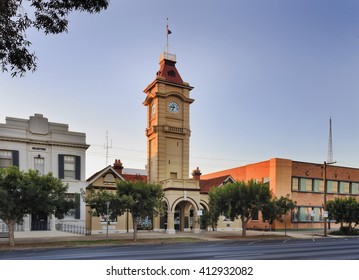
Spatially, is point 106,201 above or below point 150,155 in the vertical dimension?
below

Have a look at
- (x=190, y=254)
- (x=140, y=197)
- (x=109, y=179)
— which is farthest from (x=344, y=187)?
(x=190, y=254)

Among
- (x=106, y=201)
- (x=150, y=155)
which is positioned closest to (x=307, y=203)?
(x=150, y=155)

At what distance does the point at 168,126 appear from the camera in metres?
42.6

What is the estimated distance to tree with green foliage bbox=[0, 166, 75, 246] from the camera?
78.1ft

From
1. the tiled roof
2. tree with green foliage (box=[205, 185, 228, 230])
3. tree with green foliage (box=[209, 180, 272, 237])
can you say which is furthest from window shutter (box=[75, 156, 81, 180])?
the tiled roof

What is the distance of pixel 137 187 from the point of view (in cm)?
2847

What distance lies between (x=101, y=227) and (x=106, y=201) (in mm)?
10589

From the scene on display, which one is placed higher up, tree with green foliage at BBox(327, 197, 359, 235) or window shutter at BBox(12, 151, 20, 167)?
window shutter at BBox(12, 151, 20, 167)

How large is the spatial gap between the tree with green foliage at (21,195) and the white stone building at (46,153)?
10021 millimetres

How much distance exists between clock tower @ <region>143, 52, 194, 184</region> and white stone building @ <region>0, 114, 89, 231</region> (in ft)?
29.3

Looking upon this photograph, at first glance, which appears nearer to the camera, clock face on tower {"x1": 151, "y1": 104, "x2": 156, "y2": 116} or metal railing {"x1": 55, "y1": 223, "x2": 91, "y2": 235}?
metal railing {"x1": 55, "y1": 223, "x2": 91, "y2": 235}

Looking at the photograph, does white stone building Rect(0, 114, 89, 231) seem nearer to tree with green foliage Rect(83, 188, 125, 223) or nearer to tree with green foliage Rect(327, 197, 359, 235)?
Answer: tree with green foliage Rect(83, 188, 125, 223)

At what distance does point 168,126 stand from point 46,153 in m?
14.0
